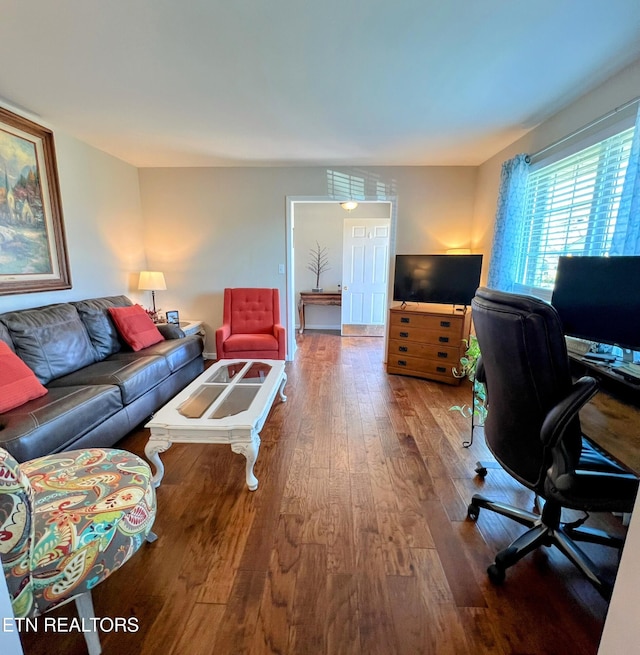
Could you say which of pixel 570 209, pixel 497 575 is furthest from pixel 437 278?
pixel 497 575

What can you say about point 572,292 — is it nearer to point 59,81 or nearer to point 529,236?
point 529,236

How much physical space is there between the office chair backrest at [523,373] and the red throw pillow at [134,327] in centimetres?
287

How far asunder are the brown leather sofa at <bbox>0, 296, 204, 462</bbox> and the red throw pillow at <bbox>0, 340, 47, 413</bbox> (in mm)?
42

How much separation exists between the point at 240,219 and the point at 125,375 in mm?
2486

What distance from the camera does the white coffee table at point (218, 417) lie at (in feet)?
5.60

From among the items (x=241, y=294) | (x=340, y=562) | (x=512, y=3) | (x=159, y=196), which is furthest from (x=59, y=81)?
(x=340, y=562)

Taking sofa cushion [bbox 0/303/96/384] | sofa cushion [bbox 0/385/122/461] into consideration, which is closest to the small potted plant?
sofa cushion [bbox 0/303/96/384]

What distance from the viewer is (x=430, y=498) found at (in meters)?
1.74

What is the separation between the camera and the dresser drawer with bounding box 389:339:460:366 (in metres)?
3.36

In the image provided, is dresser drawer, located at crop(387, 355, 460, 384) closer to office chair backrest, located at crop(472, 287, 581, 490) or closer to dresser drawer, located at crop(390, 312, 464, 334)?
dresser drawer, located at crop(390, 312, 464, 334)

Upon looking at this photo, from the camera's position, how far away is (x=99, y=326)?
9.20ft

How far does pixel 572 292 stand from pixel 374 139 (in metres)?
2.20

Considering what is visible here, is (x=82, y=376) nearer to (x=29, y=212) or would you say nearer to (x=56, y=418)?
(x=56, y=418)

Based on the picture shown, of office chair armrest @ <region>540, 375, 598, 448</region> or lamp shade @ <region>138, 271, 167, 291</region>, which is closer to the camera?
office chair armrest @ <region>540, 375, 598, 448</region>
